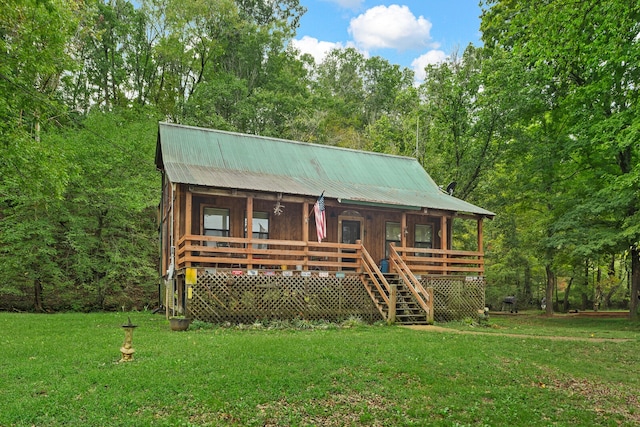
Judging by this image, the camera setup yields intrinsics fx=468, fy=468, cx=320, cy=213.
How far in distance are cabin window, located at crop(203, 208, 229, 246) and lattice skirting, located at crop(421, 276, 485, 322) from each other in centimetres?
726

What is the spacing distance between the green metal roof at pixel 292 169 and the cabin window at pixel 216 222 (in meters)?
1.36

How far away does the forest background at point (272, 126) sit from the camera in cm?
1359

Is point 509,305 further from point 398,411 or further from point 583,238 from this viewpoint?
point 398,411

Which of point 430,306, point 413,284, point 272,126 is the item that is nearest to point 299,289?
point 430,306

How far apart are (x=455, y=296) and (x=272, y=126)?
21981mm

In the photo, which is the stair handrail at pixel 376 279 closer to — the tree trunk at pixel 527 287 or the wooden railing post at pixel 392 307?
the wooden railing post at pixel 392 307

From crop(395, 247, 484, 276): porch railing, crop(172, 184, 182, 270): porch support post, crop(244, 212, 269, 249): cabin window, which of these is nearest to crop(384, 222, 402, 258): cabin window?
crop(395, 247, 484, 276): porch railing

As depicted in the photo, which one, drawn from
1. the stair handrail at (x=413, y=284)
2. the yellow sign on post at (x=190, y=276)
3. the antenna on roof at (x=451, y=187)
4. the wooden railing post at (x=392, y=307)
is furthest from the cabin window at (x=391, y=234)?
the yellow sign on post at (x=190, y=276)

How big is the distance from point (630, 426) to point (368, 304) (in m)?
9.42

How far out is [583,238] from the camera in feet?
60.9

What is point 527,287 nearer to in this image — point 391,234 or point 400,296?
point 391,234

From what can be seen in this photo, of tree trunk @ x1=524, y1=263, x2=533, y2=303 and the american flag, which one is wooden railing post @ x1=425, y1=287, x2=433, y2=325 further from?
tree trunk @ x1=524, y1=263, x2=533, y2=303

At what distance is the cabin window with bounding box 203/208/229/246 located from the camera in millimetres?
16094

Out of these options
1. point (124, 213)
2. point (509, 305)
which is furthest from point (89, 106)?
point (509, 305)
